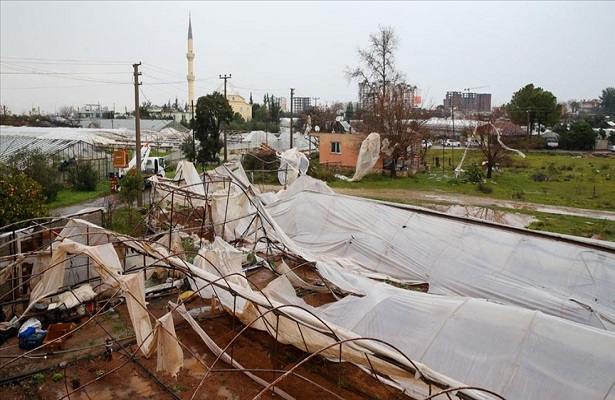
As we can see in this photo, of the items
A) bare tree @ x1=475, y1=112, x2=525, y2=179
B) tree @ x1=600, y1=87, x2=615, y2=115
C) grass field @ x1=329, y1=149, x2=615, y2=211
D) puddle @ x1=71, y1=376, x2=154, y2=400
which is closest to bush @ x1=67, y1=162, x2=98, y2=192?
grass field @ x1=329, y1=149, x2=615, y2=211

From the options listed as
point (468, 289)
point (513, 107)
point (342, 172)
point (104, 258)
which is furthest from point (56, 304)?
point (513, 107)

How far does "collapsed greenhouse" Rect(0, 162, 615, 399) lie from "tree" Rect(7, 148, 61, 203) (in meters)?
5.88

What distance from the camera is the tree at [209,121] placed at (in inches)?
1061

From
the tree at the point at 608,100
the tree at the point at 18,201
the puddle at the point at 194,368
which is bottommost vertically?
the puddle at the point at 194,368

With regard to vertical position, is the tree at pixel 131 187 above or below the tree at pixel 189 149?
below

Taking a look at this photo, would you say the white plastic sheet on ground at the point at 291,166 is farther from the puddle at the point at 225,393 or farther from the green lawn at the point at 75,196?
the puddle at the point at 225,393

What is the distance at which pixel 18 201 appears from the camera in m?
10.2

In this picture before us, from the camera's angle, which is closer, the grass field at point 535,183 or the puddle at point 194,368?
the puddle at point 194,368

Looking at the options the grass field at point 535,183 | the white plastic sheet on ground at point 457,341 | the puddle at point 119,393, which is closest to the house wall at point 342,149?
the grass field at point 535,183

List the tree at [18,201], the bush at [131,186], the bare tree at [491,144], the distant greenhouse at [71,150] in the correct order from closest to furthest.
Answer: the tree at [18,201]
the bush at [131,186]
the distant greenhouse at [71,150]
the bare tree at [491,144]

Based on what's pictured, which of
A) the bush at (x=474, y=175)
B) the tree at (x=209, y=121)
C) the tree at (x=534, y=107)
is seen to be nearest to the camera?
the bush at (x=474, y=175)

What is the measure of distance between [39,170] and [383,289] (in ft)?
49.6

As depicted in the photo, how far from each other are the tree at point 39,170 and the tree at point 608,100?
3398 inches

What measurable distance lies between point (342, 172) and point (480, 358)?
21662 mm
